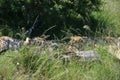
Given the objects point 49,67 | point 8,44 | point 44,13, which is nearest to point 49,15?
point 44,13

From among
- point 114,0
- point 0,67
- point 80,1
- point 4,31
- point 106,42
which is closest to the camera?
point 0,67

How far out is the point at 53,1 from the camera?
7.54 meters

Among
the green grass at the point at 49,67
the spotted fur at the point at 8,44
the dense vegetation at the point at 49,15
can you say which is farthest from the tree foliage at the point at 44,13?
the green grass at the point at 49,67

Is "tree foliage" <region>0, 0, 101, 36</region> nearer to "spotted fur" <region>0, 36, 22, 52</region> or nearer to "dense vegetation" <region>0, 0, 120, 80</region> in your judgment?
"dense vegetation" <region>0, 0, 120, 80</region>

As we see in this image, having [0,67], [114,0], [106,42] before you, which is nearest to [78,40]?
[106,42]

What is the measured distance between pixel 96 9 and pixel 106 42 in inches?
82.0

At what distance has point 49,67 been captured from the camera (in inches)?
213

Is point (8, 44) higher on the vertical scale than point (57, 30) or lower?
higher

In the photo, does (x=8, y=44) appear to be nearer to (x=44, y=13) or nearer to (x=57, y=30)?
(x=44, y=13)

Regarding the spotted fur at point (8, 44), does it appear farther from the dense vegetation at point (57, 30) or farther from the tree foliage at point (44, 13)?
the tree foliage at point (44, 13)

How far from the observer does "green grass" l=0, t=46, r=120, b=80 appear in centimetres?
520

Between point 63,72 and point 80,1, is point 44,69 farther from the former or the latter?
point 80,1

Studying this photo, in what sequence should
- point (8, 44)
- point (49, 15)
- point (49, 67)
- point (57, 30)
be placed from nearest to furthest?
point (49, 67), point (8, 44), point (49, 15), point (57, 30)

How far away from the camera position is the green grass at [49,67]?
520cm
